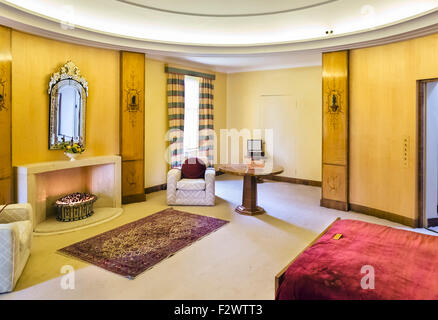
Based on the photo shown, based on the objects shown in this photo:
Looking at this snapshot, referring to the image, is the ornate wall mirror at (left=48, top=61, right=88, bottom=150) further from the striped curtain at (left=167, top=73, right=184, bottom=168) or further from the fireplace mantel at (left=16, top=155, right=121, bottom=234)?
the striped curtain at (left=167, top=73, right=184, bottom=168)

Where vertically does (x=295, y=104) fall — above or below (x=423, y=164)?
above

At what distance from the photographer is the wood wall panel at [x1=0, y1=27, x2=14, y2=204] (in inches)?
140

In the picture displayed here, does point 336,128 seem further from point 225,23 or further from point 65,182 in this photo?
point 65,182

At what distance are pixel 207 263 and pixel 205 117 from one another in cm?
452

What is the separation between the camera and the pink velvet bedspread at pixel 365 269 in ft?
5.22

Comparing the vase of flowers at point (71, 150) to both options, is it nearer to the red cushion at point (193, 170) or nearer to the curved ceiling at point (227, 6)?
the red cushion at point (193, 170)

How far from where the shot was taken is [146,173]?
5828 millimetres

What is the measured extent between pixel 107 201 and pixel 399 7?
510 centimetres

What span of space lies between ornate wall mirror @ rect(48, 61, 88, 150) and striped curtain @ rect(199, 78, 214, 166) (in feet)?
9.57

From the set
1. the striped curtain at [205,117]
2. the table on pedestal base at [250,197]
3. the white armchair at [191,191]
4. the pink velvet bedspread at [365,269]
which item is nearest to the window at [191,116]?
the striped curtain at [205,117]

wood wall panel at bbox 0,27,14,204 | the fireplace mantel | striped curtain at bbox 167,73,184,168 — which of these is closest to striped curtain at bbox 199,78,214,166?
striped curtain at bbox 167,73,184,168
